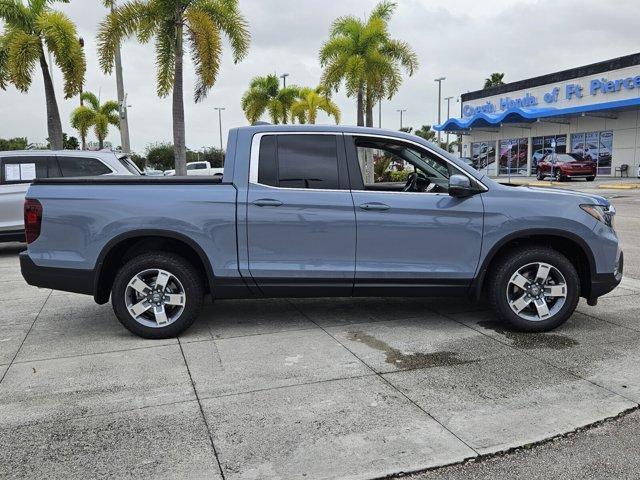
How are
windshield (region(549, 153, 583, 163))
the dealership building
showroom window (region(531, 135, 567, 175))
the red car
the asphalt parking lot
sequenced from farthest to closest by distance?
showroom window (region(531, 135, 567, 175)) → the dealership building → windshield (region(549, 153, 583, 163)) → the red car → the asphalt parking lot

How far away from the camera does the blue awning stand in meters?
32.5

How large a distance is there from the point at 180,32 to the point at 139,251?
15.3 meters

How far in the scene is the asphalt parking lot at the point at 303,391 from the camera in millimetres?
3064

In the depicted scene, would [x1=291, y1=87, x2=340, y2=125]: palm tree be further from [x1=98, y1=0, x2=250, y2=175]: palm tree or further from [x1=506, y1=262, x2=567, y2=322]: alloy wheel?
[x1=506, y1=262, x2=567, y2=322]: alloy wheel

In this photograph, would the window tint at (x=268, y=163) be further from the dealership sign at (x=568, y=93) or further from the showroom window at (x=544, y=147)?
the showroom window at (x=544, y=147)

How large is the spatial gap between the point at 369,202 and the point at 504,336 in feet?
5.52

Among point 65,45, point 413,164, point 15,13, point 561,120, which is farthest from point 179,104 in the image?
point 561,120

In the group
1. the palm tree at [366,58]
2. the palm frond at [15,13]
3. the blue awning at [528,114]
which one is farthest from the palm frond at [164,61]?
the blue awning at [528,114]

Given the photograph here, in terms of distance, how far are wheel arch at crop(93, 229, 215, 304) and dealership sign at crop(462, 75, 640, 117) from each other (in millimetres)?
35489

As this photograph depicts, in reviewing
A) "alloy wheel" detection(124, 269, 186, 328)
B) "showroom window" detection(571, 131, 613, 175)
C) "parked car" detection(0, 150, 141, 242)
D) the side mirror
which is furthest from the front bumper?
"showroom window" detection(571, 131, 613, 175)

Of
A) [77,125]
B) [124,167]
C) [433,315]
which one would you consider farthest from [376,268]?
[77,125]

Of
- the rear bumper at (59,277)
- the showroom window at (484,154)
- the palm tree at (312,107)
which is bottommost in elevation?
the rear bumper at (59,277)

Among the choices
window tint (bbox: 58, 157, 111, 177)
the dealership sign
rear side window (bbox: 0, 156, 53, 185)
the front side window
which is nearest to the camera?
the front side window

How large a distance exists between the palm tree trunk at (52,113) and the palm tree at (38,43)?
0.03 m
